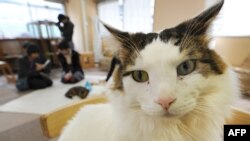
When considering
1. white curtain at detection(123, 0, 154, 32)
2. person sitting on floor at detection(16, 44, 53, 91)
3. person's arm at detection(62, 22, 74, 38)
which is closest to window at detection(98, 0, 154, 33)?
white curtain at detection(123, 0, 154, 32)

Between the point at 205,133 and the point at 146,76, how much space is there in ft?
0.82

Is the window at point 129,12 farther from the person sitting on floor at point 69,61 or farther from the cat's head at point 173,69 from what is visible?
the cat's head at point 173,69

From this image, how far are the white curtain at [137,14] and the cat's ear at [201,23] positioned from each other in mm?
3978

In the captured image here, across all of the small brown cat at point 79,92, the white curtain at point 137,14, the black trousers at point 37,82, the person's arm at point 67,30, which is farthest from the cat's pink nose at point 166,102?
the person's arm at point 67,30

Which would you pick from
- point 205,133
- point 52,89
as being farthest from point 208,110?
point 52,89

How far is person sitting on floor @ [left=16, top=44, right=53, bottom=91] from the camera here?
3281mm

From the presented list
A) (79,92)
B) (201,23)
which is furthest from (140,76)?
(79,92)

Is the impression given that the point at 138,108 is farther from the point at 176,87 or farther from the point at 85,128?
the point at 85,128

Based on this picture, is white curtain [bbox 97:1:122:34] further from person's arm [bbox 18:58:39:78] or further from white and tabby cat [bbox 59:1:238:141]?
white and tabby cat [bbox 59:1:238:141]

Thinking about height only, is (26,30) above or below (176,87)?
above

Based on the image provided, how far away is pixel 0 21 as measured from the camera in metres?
4.92

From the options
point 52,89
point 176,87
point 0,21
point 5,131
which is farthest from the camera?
point 0,21

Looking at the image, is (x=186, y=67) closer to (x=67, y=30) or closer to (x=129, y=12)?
(x=67, y=30)

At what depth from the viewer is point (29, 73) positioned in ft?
11.0
